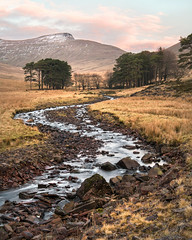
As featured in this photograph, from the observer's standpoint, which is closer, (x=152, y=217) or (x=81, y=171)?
(x=152, y=217)

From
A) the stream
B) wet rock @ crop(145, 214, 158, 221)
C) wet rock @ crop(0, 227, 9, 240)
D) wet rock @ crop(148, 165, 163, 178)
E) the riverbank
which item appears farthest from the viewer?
wet rock @ crop(148, 165, 163, 178)

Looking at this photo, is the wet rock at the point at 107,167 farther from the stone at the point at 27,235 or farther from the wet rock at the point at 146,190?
the stone at the point at 27,235

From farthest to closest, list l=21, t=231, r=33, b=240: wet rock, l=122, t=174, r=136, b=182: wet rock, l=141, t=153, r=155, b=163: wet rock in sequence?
1. l=141, t=153, r=155, b=163: wet rock
2. l=122, t=174, r=136, b=182: wet rock
3. l=21, t=231, r=33, b=240: wet rock

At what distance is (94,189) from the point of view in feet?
30.0

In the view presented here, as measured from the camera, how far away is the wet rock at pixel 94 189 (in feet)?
29.6

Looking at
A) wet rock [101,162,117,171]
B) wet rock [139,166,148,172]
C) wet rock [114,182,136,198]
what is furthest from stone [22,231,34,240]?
wet rock [139,166,148,172]

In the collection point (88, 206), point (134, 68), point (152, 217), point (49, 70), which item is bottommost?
point (88, 206)

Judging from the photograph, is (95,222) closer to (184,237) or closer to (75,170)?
(184,237)

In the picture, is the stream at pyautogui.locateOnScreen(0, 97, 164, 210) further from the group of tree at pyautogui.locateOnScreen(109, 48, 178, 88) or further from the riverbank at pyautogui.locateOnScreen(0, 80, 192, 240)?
the group of tree at pyautogui.locateOnScreen(109, 48, 178, 88)

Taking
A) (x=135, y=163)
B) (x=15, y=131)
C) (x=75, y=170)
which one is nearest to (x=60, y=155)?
(x=75, y=170)

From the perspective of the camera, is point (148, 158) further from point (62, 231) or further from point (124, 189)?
point (62, 231)

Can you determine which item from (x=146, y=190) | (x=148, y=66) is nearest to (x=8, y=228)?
(x=146, y=190)

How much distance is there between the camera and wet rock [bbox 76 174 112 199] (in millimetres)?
9030

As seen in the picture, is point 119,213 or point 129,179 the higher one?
point 119,213
